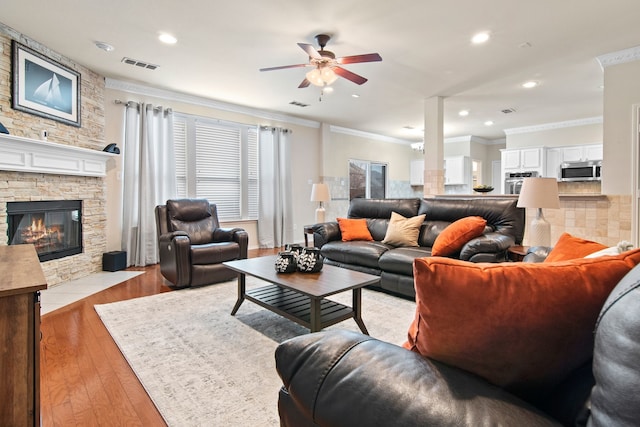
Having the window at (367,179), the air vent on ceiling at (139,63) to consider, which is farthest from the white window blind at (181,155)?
the window at (367,179)

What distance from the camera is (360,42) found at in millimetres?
3562

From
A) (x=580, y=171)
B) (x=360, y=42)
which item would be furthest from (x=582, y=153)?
(x=360, y=42)

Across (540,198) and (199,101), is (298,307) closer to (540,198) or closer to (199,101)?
(540,198)

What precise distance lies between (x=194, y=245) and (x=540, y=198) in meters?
3.62

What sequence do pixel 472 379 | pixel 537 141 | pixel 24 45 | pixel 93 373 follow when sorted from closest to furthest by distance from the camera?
pixel 472 379, pixel 93 373, pixel 24 45, pixel 537 141

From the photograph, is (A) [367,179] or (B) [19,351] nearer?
(B) [19,351]

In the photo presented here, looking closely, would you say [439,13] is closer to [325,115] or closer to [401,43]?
[401,43]

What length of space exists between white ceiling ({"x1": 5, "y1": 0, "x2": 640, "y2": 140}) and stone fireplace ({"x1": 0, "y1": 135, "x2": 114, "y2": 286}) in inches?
45.5

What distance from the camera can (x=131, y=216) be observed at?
4.82 m

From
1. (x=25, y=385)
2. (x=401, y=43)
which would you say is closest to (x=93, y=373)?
(x=25, y=385)

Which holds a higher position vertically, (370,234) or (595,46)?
(595,46)

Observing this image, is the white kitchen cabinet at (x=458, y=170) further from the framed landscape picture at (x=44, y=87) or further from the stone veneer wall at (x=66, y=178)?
the framed landscape picture at (x=44, y=87)

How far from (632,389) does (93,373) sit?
245cm

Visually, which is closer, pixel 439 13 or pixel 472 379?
pixel 472 379
